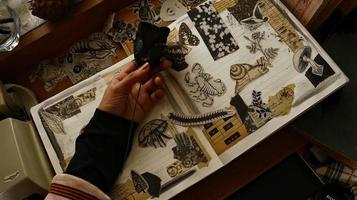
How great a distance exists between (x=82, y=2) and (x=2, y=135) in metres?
0.32

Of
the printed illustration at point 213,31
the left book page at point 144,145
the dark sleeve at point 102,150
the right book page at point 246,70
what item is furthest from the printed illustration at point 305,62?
the dark sleeve at point 102,150

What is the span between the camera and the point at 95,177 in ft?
2.10

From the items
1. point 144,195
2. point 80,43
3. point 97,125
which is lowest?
point 144,195

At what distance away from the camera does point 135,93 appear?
0.70 m

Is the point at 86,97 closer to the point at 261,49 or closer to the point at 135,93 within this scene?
the point at 135,93

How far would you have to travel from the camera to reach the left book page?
652 millimetres

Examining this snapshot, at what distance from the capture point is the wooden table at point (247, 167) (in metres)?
0.70

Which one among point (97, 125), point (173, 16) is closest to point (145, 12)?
point (173, 16)

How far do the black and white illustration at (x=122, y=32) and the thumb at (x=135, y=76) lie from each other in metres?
0.13

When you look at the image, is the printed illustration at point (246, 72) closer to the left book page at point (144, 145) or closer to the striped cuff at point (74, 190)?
the left book page at point (144, 145)

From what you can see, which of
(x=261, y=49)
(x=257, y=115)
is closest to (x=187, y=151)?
(x=257, y=115)

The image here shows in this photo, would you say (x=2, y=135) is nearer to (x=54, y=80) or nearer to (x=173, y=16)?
(x=54, y=80)

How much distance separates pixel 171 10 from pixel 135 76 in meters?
0.21

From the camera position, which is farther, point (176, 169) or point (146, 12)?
point (146, 12)
